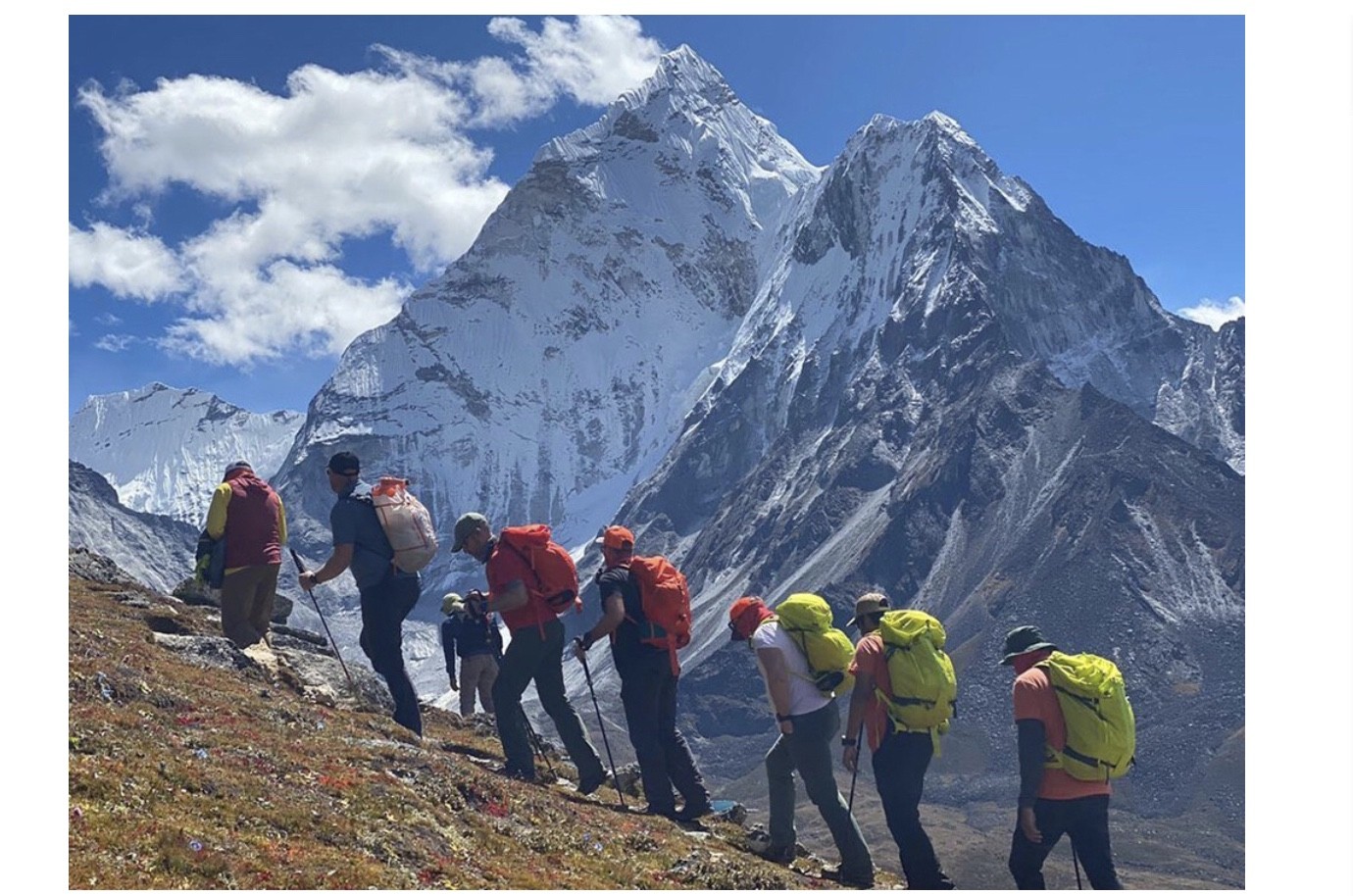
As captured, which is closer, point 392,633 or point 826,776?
point 826,776

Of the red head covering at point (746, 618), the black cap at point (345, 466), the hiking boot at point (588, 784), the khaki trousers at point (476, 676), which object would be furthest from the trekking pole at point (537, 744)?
the black cap at point (345, 466)

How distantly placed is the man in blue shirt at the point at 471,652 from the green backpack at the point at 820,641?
9793 millimetres

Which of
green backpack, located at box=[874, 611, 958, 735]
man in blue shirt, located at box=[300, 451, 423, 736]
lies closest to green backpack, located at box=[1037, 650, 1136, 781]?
green backpack, located at box=[874, 611, 958, 735]

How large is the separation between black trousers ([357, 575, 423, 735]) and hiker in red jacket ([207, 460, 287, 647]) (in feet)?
5.65

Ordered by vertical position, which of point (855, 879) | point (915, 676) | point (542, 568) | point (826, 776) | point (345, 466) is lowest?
point (855, 879)

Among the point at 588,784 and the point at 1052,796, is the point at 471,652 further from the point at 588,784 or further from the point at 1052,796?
the point at 1052,796

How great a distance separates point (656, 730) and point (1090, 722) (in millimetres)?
5379

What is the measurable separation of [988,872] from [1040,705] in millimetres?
149218

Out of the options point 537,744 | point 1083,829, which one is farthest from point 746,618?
point 537,744

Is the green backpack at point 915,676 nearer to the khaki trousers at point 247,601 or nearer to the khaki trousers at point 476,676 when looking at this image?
the khaki trousers at point 247,601

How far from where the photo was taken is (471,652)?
24.9 m

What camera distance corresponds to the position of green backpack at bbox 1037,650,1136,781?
47.2 ft

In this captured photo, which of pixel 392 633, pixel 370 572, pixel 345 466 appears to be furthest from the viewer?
pixel 392 633

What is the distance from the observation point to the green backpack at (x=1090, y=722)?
1438 cm
